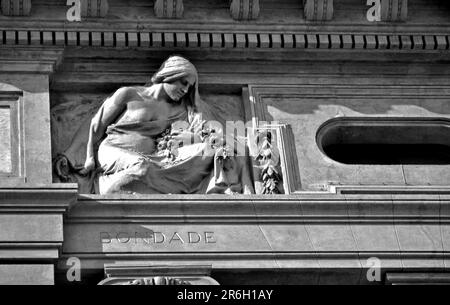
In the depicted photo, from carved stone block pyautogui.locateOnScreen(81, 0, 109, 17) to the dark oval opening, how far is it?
2.80 metres

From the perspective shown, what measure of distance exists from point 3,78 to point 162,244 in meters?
2.85

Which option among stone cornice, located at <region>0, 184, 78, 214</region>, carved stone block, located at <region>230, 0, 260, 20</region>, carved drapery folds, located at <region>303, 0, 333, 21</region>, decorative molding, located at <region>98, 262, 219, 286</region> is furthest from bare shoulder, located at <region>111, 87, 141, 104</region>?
decorative molding, located at <region>98, 262, 219, 286</region>

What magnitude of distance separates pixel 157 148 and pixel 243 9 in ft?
7.16

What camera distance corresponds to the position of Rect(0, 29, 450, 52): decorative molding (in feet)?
91.1

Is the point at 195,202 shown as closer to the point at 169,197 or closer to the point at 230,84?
the point at 169,197

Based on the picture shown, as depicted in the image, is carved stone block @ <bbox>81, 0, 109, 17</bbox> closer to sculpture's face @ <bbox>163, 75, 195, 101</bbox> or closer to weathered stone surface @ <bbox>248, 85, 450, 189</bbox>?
sculpture's face @ <bbox>163, 75, 195, 101</bbox>

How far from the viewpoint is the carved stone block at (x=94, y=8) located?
27969 mm

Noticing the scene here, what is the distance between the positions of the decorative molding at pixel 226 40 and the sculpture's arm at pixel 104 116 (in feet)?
2.36

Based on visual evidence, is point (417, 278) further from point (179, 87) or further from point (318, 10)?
point (318, 10)

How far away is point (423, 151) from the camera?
28.4 m
